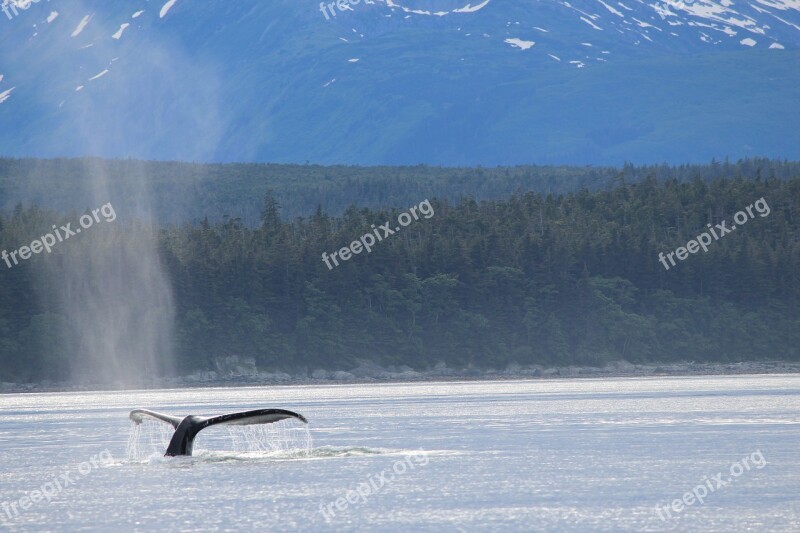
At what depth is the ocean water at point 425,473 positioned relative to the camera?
34.4 metres

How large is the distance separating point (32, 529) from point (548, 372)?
130 metres

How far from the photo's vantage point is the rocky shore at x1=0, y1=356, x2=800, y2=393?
15425 cm

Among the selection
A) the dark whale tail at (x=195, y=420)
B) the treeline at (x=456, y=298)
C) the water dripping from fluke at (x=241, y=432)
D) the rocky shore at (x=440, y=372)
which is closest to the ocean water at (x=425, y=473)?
the water dripping from fluke at (x=241, y=432)

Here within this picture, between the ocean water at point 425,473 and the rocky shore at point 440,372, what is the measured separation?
7584 centimetres

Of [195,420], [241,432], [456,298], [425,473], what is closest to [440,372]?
[456,298]

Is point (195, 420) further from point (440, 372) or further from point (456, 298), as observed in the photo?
point (456, 298)

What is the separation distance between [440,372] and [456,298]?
11630 mm

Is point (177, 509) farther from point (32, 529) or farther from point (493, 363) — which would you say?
point (493, 363)

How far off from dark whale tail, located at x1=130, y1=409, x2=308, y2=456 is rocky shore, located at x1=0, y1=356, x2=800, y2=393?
10217 cm

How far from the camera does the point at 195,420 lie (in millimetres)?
43656

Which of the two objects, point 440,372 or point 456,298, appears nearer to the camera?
point 440,372

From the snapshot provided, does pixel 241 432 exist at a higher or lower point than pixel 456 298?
higher

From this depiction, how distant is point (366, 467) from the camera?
4597 cm

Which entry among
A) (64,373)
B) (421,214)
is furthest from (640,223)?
(64,373)
